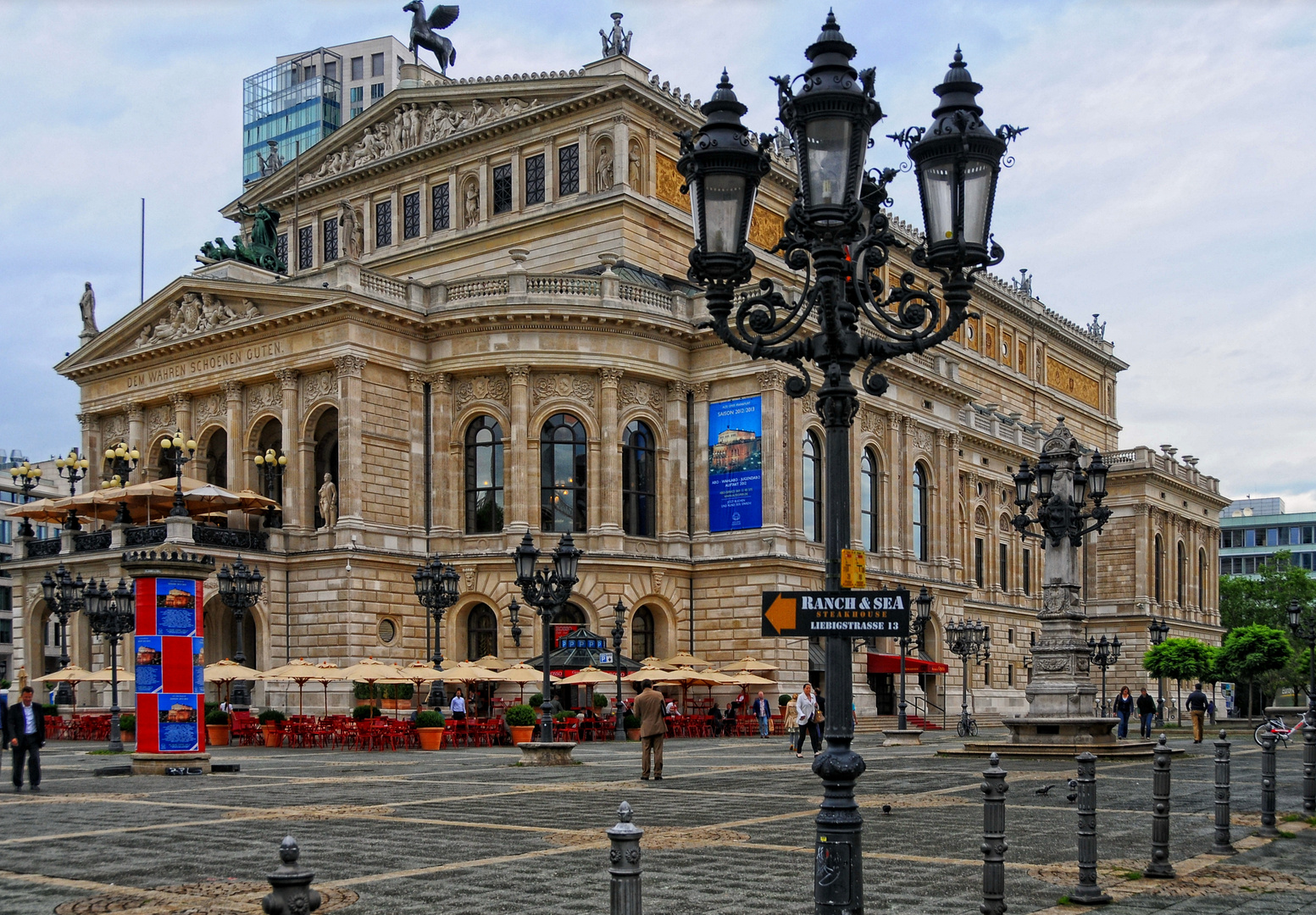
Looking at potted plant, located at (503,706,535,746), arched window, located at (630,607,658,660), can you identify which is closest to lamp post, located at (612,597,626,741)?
potted plant, located at (503,706,535,746)

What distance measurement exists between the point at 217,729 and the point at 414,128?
3045 cm

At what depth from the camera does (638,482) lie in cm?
5191

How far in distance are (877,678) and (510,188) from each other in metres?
25.0

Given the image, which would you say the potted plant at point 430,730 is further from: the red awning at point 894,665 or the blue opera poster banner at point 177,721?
the red awning at point 894,665

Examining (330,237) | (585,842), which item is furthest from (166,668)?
(330,237)

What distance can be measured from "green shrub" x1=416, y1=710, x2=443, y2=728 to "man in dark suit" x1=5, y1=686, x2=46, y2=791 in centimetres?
1460

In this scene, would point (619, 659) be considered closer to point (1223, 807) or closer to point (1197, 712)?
point (1197, 712)

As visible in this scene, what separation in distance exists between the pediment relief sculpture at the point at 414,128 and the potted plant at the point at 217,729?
28.2 metres

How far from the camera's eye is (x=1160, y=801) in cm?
1225

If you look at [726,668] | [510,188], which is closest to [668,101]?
[510,188]

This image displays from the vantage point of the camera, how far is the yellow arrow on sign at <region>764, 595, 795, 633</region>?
9.05 m

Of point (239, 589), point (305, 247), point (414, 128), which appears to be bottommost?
point (239, 589)

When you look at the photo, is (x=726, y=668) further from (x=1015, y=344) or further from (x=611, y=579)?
(x=1015, y=344)

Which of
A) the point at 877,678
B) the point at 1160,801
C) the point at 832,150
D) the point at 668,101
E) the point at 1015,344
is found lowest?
the point at 877,678
